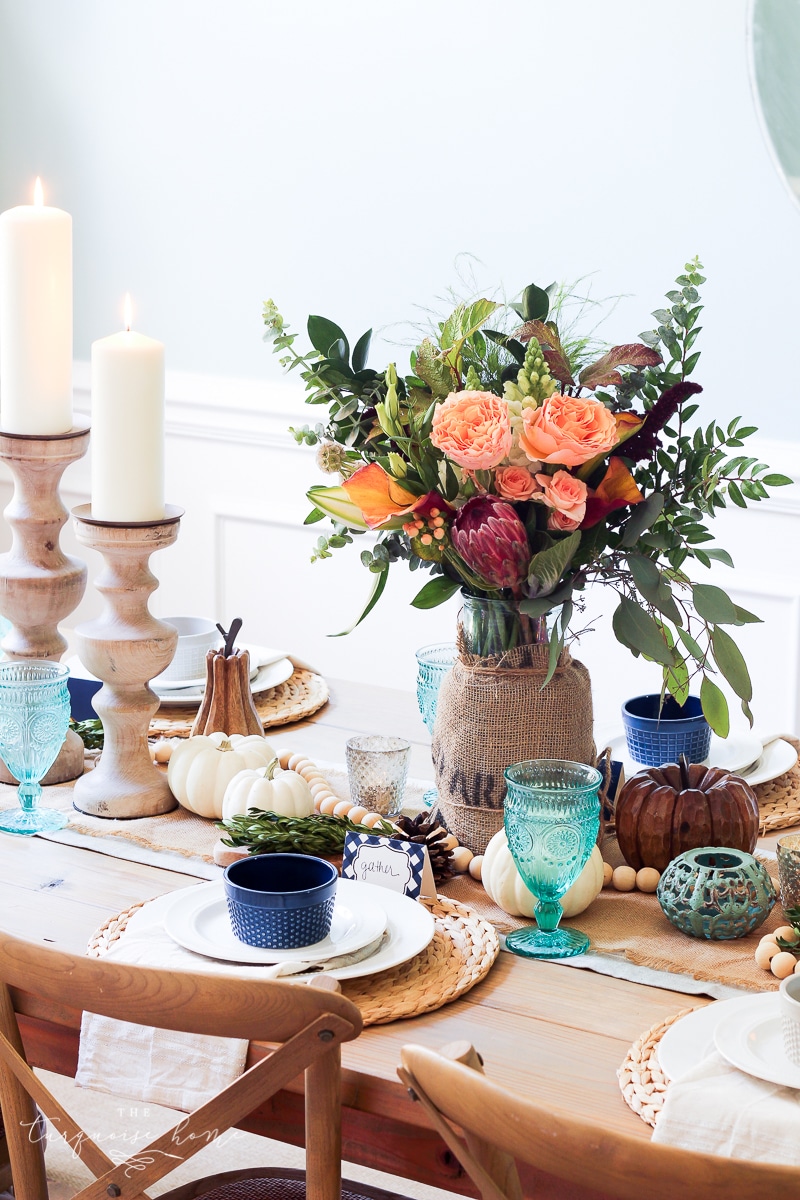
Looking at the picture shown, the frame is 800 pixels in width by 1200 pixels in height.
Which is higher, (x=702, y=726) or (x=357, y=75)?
(x=357, y=75)

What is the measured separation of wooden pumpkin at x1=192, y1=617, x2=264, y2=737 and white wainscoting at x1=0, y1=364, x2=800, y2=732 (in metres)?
1.42

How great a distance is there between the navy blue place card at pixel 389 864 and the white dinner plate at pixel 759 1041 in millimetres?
320

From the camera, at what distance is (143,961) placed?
1.07 meters

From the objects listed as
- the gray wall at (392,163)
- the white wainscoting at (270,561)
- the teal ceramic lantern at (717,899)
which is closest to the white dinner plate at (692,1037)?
the teal ceramic lantern at (717,899)

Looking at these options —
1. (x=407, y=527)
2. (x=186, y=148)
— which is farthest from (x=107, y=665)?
(x=186, y=148)

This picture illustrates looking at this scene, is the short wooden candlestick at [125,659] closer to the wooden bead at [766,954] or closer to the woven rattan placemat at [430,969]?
the woven rattan placemat at [430,969]

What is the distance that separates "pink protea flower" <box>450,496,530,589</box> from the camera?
1.22 metres

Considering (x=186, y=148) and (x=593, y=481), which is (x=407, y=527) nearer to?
(x=593, y=481)

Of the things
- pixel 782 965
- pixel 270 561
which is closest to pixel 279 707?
pixel 782 965

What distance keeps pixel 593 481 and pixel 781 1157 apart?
617 millimetres

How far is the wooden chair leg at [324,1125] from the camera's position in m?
0.87

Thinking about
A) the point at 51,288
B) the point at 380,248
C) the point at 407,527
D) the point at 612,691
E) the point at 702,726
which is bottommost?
the point at 612,691

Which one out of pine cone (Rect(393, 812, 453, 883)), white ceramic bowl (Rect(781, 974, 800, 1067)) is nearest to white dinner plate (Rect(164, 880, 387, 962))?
pine cone (Rect(393, 812, 453, 883))

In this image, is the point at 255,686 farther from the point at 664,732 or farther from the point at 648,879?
the point at 648,879
